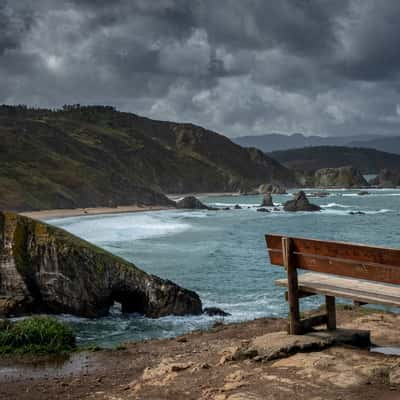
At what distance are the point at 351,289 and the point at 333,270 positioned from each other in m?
0.47

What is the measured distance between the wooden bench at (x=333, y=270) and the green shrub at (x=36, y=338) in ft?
12.4

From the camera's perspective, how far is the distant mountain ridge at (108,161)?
2913 inches

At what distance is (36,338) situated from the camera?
945 centimetres

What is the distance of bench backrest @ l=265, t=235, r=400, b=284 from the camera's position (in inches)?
260

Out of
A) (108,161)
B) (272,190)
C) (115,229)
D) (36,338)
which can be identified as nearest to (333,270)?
(36,338)

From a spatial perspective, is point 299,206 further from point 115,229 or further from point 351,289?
point 351,289

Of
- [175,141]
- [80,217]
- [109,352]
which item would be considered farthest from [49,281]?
[175,141]

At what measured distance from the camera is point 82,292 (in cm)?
1402

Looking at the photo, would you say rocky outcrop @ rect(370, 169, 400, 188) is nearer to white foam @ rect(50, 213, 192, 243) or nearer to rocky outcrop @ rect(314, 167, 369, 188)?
rocky outcrop @ rect(314, 167, 369, 188)

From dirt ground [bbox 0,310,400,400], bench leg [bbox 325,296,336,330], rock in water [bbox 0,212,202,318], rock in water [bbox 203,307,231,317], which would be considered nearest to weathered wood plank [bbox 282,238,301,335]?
bench leg [bbox 325,296,336,330]

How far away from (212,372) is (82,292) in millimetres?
7624

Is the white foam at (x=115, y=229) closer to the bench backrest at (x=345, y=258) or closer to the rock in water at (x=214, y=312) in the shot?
the rock in water at (x=214, y=312)

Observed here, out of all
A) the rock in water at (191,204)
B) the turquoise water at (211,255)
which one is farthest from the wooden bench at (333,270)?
the rock in water at (191,204)

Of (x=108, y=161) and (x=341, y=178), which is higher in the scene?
(x=108, y=161)
